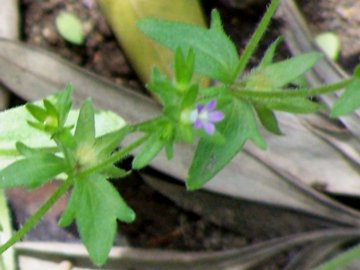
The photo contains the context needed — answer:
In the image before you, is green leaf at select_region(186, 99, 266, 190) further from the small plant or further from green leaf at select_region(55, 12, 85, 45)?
green leaf at select_region(55, 12, 85, 45)

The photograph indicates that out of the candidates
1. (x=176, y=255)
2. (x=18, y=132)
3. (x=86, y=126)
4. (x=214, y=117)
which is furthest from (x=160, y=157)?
(x=214, y=117)

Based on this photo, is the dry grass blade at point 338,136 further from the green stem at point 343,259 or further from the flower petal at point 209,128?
the flower petal at point 209,128

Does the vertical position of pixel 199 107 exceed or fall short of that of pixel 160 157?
it exceeds it

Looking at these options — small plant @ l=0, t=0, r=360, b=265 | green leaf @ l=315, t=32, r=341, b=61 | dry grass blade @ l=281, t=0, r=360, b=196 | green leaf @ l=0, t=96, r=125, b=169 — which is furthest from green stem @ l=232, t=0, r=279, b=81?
green leaf @ l=315, t=32, r=341, b=61

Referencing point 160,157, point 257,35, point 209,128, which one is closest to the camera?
point 209,128

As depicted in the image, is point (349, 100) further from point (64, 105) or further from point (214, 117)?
point (64, 105)

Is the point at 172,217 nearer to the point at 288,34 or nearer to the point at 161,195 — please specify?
the point at 161,195
